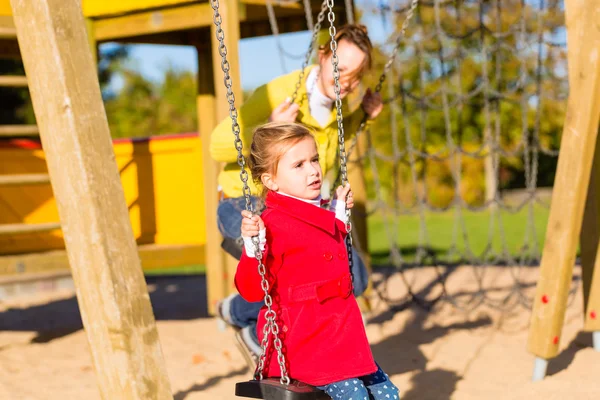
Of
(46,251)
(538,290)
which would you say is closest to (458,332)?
(538,290)

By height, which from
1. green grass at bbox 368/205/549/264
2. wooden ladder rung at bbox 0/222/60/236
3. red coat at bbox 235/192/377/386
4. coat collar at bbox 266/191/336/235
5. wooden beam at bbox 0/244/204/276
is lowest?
green grass at bbox 368/205/549/264

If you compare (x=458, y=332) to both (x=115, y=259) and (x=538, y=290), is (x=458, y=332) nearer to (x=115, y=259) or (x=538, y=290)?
(x=538, y=290)

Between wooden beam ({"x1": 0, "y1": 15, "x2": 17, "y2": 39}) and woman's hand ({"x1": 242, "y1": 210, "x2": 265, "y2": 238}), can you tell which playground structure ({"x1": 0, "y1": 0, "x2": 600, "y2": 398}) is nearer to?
woman's hand ({"x1": 242, "y1": 210, "x2": 265, "y2": 238})

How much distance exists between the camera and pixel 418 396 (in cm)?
340

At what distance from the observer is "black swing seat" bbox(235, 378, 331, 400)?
2.07m

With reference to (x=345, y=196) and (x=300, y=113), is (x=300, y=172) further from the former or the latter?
(x=300, y=113)

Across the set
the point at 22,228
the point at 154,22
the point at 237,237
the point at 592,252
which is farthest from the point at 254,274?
the point at 154,22

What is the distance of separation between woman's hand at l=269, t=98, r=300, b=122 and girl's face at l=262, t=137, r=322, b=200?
27.6 inches

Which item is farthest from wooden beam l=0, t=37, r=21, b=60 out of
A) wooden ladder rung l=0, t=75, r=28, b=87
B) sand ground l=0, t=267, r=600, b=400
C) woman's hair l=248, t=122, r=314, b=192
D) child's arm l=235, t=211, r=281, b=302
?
child's arm l=235, t=211, r=281, b=302

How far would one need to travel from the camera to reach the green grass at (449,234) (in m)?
10.2

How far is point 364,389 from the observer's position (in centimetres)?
224

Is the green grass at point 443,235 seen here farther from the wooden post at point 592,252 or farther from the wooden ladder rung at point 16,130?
the wooden ladder rung at point 16,130

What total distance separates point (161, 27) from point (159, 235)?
1425 millimetres

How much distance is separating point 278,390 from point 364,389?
0.93 ft
